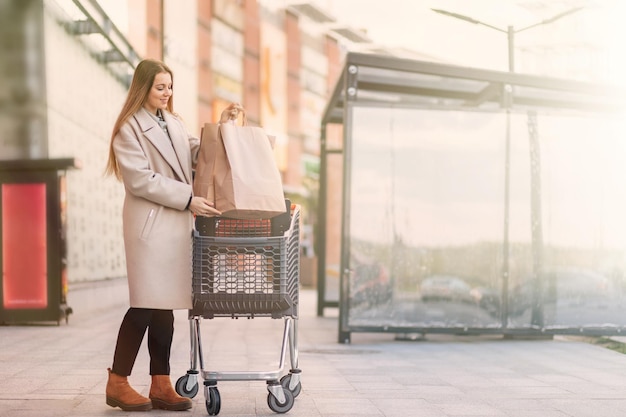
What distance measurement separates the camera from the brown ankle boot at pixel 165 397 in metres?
5.62

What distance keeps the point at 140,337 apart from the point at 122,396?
0.34 meters

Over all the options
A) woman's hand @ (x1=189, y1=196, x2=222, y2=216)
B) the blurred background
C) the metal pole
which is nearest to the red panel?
the blurred background

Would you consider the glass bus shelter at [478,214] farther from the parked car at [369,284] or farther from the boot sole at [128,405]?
the boot sole at [128,405]

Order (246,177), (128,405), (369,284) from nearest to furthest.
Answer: (246,177)
(128,405)
(369,284)

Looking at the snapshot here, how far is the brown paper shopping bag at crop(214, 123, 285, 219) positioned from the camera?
525cm

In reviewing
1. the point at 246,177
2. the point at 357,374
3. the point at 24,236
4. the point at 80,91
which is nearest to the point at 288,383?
the point at 246,177

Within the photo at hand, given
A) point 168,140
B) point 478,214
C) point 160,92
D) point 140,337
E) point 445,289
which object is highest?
point 160,92

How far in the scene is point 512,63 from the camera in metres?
18.1

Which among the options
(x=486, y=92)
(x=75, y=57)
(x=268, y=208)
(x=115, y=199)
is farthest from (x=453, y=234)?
(x=115, y=199)

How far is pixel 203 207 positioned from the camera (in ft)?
17.6

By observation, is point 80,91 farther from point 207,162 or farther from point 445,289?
point 207,162

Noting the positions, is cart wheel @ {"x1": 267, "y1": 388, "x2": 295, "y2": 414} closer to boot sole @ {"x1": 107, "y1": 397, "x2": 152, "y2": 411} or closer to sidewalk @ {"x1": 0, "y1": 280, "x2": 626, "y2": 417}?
sidewalk @ {"x1": 0, "y1": 280, "x2": 626, "y2": 417}

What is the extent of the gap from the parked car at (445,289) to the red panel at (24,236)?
16.5ft

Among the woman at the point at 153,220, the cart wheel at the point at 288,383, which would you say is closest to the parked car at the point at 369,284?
the cart wheel at the point at 288,383
